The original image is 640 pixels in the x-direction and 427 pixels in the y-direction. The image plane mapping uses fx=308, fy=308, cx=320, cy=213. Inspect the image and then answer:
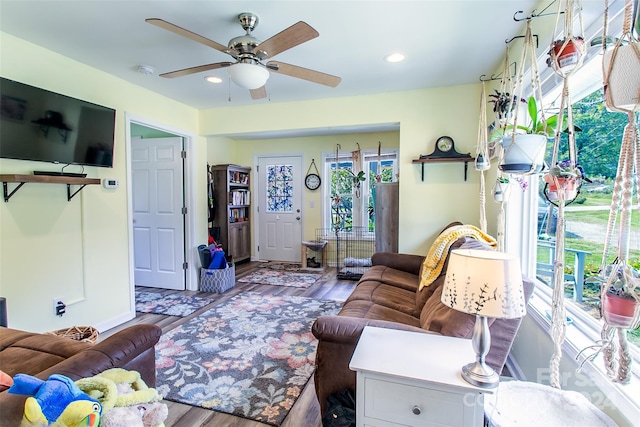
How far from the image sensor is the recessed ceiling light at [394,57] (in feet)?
8.57

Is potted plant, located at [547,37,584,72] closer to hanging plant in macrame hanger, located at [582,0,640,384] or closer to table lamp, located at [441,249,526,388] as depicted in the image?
hanging plant in macrame hanger, located at [582,0,640,384]

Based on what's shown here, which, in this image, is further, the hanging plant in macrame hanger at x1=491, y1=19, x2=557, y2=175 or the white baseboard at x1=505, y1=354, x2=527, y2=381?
the white baseboard at x1=505, y1=354, x2=527, y2=381

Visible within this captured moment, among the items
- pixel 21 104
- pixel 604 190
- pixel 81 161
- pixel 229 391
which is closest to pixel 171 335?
pixel 229 391

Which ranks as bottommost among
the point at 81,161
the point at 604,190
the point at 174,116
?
the point at 604,190

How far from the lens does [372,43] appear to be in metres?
2.41

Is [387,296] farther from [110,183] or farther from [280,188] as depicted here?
[280,188]

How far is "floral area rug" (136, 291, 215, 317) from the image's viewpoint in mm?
3473

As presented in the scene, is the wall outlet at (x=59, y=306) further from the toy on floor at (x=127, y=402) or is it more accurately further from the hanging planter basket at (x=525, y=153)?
the hanging planter basket at (x=525, y=153)

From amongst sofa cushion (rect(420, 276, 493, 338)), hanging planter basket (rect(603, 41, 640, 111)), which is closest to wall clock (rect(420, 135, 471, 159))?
sofa cushion (rect(420, 276, 493, 338))

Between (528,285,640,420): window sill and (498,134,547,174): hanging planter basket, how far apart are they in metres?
0.77

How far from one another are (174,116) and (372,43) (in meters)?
2.69

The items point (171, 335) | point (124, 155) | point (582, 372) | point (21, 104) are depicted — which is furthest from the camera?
point (124, 155)

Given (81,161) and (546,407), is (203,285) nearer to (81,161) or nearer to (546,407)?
(81,161)

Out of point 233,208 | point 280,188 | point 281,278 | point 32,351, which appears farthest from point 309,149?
point 32,351
